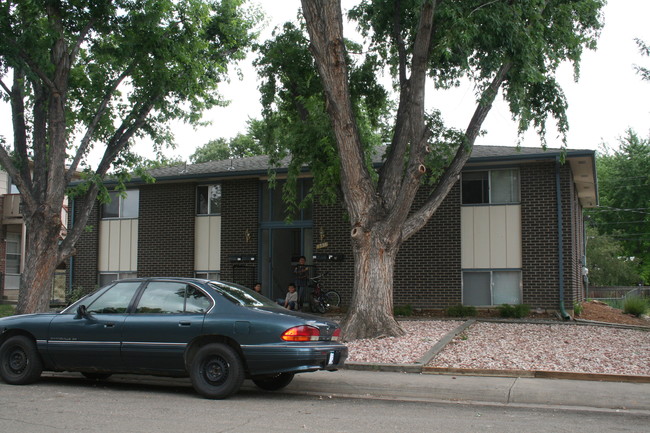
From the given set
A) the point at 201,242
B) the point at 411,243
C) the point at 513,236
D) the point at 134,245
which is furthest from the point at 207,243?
the point at 513,236

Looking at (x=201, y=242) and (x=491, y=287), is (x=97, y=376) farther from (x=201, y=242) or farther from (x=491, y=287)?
(x=201, y=242)

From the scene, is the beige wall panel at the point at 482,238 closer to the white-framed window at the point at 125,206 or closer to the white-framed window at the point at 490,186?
the white-framed window at the point at 490,186

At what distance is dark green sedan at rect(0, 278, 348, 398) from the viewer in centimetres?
773

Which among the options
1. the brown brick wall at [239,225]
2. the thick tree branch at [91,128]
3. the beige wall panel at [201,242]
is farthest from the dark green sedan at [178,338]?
the beige wall panel at [201,242]

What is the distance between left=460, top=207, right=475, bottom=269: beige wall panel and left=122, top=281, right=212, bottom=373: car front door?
10.9 m

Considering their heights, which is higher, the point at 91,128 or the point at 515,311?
the point at 91,128

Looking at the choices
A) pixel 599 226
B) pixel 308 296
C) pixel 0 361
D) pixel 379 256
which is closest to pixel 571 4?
pixel 379 256

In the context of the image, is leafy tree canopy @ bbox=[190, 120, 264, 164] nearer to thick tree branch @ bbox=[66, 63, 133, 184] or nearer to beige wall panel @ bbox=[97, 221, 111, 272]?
beige wall panel @ bbox=[97, 221, 111, 272]

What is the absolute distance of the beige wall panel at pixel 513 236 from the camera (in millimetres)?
17391

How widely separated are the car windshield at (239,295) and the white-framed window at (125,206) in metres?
14.1

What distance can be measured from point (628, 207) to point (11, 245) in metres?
40.1

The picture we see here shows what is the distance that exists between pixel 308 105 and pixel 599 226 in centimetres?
4130

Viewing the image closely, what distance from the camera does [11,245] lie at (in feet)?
98.2

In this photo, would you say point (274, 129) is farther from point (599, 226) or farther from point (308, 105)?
point (599, 226)
